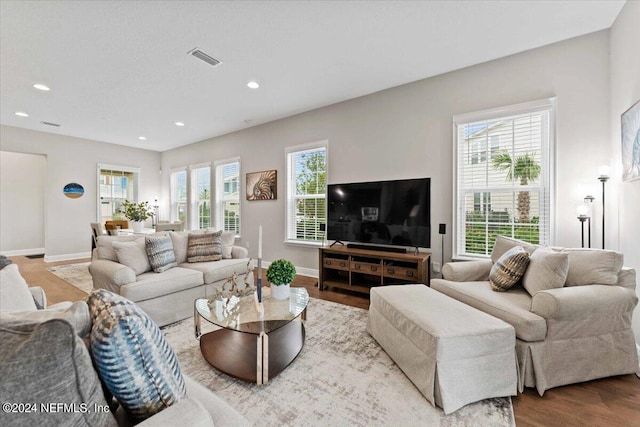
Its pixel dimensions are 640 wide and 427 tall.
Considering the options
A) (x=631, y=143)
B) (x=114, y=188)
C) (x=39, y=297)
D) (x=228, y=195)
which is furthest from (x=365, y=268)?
(x=114, y=188)

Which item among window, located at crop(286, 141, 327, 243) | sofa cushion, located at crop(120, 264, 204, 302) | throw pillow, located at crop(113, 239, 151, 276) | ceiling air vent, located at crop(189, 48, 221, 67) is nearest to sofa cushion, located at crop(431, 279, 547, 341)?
window, located at crop(286, 141, 327, 243)

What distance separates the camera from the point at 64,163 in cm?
606

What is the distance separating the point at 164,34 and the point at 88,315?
2.78 metres

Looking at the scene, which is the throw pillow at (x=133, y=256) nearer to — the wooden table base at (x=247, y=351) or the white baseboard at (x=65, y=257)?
the wooden table base at (x=247, y=351)

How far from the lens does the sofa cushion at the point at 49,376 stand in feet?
1.90

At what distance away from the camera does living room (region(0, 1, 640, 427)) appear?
2.48 metres

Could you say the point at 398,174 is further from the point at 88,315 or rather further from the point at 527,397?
the point at 88,315

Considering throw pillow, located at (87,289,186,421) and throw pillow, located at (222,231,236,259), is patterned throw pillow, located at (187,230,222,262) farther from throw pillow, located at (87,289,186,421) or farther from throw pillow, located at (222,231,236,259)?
throw pillow, located at (87,289,186,421)

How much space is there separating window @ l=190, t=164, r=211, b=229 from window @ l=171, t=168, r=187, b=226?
446 millimetres

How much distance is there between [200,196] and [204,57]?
426cm

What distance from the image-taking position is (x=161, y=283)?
2666 millimetres

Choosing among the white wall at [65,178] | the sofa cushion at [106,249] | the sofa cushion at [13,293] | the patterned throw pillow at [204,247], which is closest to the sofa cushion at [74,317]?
the sofa cushion at [13,293]

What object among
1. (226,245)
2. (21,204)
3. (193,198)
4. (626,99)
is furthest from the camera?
(21,204)

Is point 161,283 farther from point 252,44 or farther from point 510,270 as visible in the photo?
point 510,270
